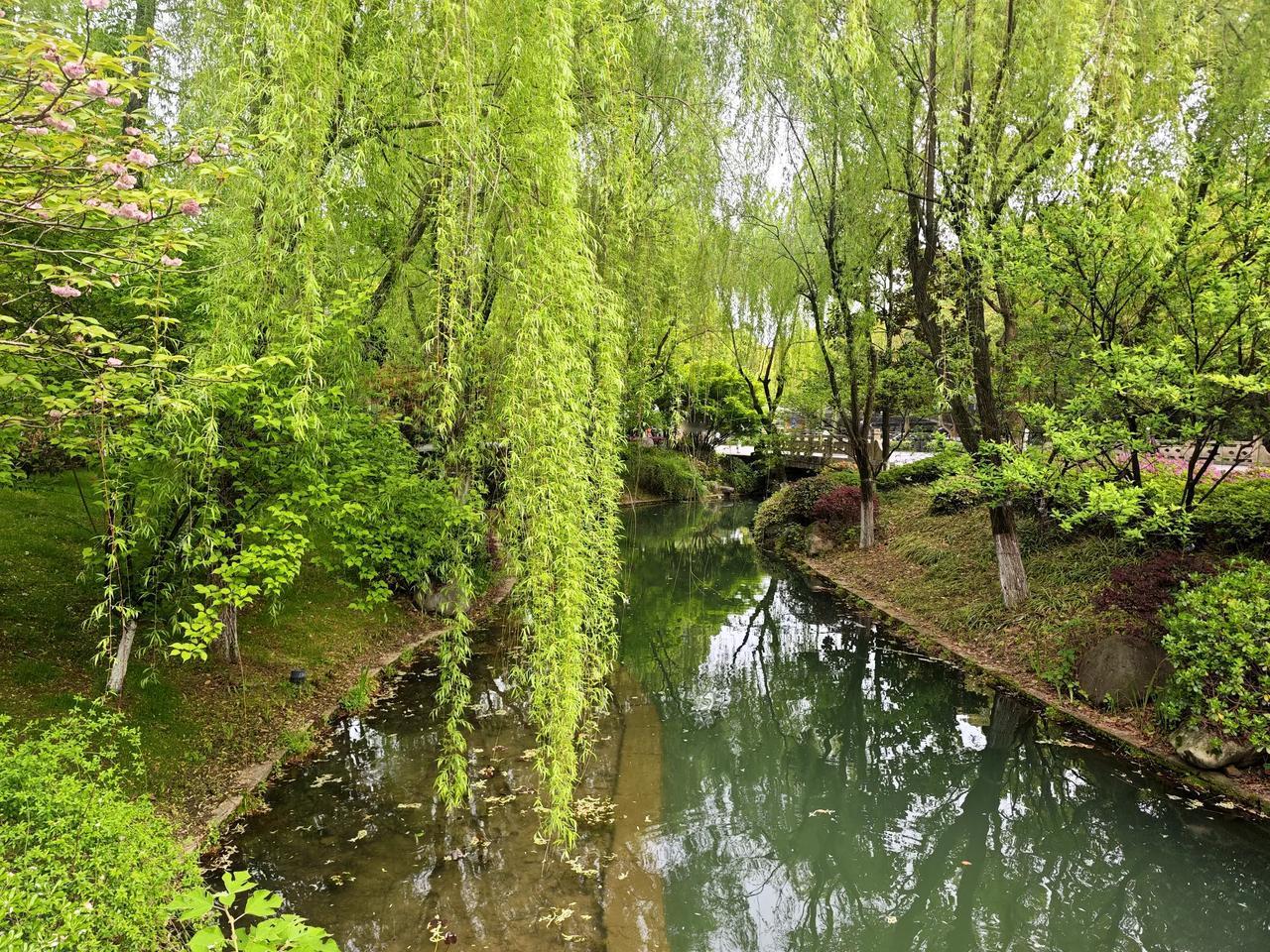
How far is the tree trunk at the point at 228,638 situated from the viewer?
5.28 meters

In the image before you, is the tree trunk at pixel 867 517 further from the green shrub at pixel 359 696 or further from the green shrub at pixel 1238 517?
the green shrub at pixel 359 696

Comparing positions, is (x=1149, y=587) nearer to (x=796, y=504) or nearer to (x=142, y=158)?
(x=142, y=158)

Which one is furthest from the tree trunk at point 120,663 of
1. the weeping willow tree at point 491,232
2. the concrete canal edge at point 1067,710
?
the concrete canal edge at point 1067,710

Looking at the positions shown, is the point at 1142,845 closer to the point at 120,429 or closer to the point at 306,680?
the point at 306,680

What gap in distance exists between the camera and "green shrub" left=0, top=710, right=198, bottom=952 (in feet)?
6.18

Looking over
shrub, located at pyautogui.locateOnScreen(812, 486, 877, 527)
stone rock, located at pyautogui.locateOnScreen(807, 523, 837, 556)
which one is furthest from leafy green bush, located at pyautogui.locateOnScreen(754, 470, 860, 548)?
stone rock, located at pyautogui.locateOnScreen(807, 523, 837, 556)

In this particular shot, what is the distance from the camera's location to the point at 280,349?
3.34 meters

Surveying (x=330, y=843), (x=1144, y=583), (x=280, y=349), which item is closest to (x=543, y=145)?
(x=280, y=349)

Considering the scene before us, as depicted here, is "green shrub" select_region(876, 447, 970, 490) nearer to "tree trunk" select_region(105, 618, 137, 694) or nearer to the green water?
the green water

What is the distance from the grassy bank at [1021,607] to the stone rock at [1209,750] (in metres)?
0.09

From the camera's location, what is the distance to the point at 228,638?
540 cm

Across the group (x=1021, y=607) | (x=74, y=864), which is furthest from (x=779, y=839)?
(x=1021, y=607)

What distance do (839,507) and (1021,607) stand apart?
5121mm

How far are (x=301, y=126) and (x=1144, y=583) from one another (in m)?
6.92
